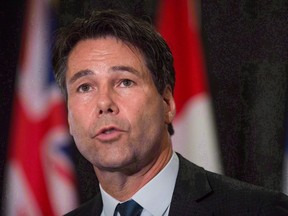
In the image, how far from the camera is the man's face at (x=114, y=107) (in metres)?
1.35

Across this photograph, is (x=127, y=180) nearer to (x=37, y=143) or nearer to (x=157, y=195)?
(x=157, y=195)

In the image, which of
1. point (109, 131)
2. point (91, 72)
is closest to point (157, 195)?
point (109, 131)

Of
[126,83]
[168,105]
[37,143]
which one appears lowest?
[37,143]

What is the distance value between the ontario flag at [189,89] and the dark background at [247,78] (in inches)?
0.9

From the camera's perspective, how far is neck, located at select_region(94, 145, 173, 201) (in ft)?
4.70

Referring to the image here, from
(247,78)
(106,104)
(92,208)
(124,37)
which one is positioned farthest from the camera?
(247,78)

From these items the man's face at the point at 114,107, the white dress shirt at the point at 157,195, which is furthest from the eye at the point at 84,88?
the white dress shirt at the point at 157,195

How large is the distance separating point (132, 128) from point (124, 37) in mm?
211

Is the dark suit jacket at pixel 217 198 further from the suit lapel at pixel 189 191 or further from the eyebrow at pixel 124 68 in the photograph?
the eyebrow at pixel 124 68

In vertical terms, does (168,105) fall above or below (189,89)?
above

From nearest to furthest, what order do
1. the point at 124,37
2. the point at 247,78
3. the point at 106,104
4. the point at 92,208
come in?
the point at 106,104 < the point at 124,37 < the point at 92,208 < the point at 247,78

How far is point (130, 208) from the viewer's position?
140 centimetres

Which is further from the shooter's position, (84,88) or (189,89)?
(189,89)

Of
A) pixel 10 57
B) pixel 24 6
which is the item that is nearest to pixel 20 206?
pixel 10 57
